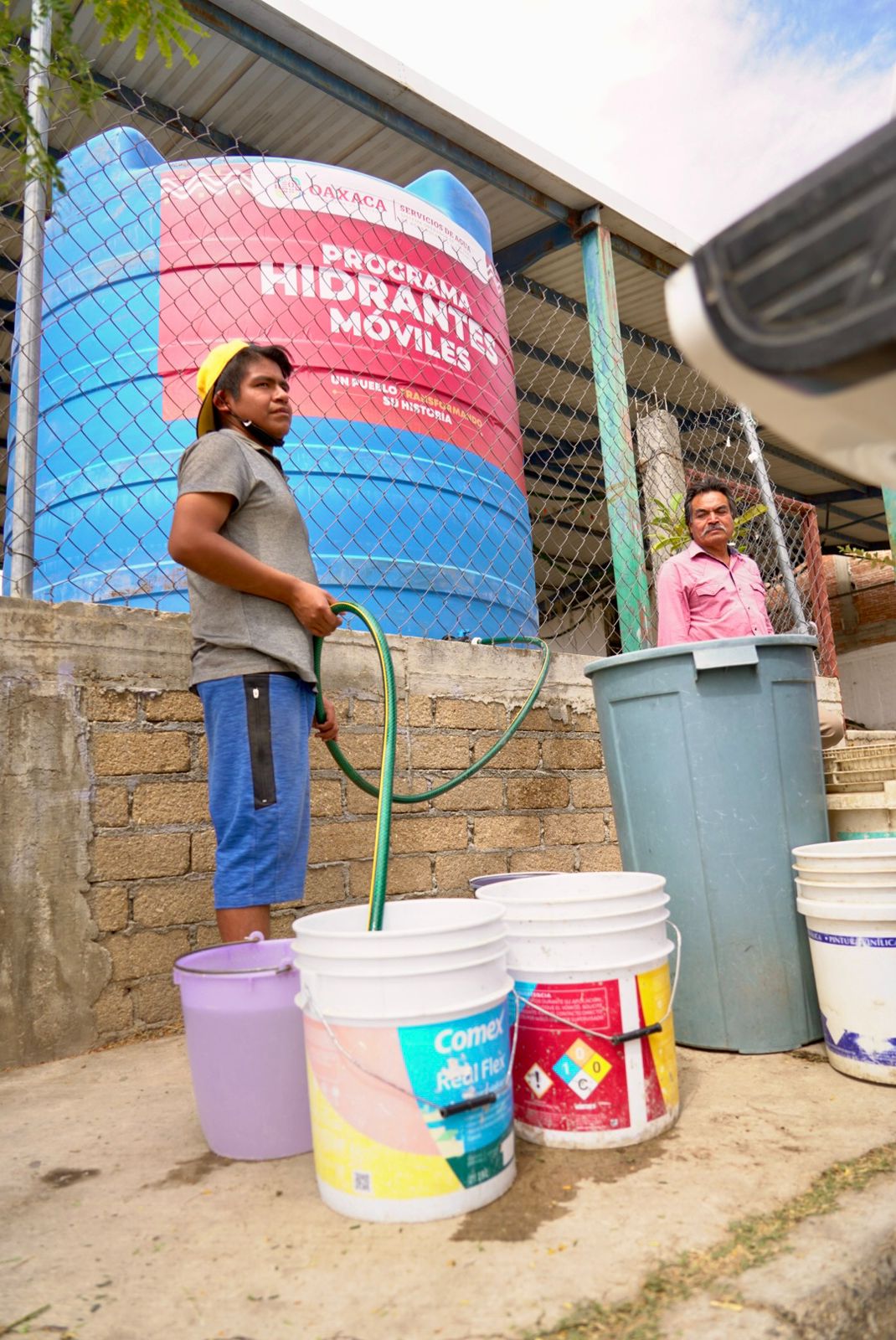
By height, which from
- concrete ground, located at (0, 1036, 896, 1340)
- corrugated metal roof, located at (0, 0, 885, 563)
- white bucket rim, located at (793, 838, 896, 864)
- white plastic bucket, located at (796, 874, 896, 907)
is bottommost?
concrete ground, located at (0, 1036, 896, 1340)

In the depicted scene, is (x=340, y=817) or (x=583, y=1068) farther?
(x=340, y=817)

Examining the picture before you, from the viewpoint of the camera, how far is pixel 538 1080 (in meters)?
1.53

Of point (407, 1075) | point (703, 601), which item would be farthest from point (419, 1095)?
point (703, 601)

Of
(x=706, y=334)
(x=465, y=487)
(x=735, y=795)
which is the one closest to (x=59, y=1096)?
(x=735, y=795)

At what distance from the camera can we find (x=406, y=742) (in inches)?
113

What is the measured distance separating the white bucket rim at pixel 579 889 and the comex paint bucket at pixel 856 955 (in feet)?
1.14

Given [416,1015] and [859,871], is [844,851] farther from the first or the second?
[416,1015]

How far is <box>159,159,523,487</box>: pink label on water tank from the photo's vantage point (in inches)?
116

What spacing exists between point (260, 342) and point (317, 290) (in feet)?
0.98

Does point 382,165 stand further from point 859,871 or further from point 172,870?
point 859,871

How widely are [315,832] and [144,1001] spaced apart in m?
0.64

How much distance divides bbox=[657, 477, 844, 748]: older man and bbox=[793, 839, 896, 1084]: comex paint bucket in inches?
38.5

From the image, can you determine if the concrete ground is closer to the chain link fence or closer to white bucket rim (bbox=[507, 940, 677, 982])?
white bucket rim (bbox=[507, 940, 677, 982])

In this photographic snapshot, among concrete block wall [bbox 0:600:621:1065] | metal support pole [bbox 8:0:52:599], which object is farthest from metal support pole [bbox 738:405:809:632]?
metal support pole [bbox 8:0:52:599]
